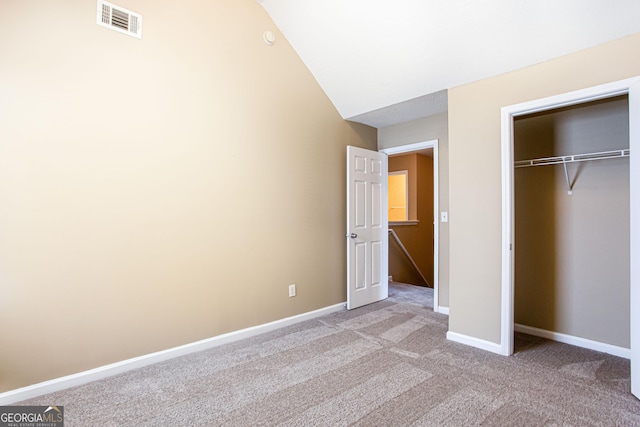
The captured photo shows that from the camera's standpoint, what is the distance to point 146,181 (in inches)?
95.5

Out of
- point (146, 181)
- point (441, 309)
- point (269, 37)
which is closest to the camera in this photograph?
point (146, 181)

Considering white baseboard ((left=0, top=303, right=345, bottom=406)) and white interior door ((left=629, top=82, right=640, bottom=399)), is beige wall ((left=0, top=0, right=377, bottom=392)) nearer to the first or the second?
white baseboard ((left=0, top=303, right=345, bottom=406))

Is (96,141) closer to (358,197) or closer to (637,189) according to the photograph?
(358,197)

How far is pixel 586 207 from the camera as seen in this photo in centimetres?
276

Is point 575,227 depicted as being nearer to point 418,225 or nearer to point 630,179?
point 630,179

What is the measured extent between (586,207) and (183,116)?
3608 millimetres

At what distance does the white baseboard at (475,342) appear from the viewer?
2.63 m

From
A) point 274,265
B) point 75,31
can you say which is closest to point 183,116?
point 75,31

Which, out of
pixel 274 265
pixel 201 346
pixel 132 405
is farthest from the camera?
pixel 274 265

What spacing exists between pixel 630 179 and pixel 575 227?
37.6 inches

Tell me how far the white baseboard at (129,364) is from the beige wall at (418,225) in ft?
11.5

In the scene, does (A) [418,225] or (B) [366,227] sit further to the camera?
(A) [418,225]

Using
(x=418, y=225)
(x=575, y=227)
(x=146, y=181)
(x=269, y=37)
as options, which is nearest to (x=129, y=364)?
(x=146, y=181)

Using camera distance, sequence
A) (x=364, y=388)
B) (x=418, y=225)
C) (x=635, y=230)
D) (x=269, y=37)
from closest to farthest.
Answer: (x=635, y=230) → (x=364, y=388) → (x=269, y=37) → (x=418, y=225)
